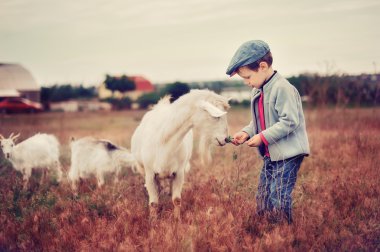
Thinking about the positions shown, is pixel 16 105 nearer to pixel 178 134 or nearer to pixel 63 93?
pixel 63 93

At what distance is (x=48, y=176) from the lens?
344 inches

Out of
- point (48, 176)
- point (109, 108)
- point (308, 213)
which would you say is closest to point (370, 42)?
point (308, 213)

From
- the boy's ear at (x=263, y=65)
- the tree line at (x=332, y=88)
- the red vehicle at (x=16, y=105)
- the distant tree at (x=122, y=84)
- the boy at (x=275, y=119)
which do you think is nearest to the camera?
the boy at (x=275, y=119)

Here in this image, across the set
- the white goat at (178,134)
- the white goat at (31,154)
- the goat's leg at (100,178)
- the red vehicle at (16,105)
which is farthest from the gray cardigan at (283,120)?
the red vehicle at (16,105)

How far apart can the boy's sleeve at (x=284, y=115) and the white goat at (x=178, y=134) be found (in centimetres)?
71

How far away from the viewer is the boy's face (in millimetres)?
4375

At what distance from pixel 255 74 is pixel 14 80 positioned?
11.4 m

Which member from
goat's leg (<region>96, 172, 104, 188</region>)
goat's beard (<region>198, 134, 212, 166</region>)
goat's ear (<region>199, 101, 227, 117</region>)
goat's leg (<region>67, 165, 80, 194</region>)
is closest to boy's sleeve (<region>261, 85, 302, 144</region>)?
goat's ear (<region>199, 101, 227, 117</region>)

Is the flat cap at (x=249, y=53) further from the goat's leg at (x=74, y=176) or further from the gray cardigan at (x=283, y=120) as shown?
the goat's leg at (x=74, y=176)

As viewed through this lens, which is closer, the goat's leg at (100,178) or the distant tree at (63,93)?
the goat's leg at (100,178)

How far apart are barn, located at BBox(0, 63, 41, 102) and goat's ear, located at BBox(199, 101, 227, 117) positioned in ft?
33.3

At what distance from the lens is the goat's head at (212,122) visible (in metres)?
Result: 4.82

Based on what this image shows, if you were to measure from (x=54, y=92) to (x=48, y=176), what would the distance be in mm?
16023

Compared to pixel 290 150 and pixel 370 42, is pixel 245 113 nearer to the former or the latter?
pixel 370 42
